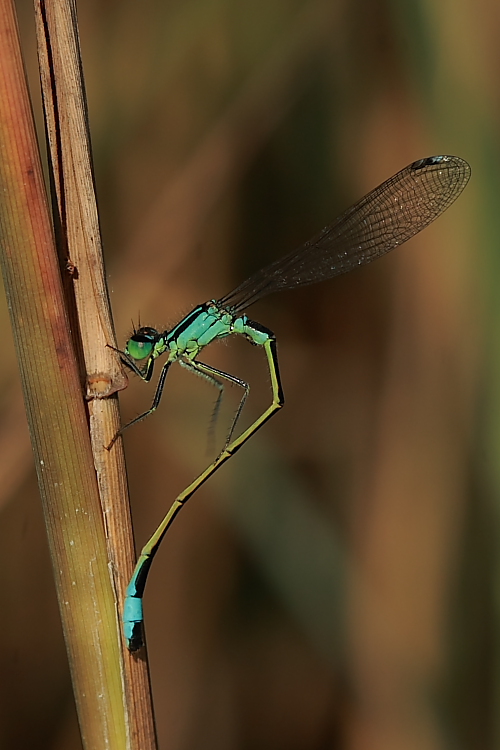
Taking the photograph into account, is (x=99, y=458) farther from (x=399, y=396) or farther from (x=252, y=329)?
(x=399, y=396)

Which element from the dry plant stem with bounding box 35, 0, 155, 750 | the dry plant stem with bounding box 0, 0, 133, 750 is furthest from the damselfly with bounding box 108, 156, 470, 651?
the dry plant stem with bounding box 0, 0, 133, 750

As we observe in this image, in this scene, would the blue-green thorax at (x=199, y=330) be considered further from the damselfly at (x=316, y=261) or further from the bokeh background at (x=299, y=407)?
the bokeh background at (x=299, y=407)

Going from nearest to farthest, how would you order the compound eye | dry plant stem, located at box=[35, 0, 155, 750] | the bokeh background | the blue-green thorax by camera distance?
1. dry plant stem, located at box=[35, 0, 155, 750]
2. the compound eye
3. the blue-green thorax
4. the bokeh background

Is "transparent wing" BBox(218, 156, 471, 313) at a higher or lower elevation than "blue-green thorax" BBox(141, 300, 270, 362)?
higher

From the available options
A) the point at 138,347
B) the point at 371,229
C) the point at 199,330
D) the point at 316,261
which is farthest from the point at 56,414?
the point at 371,229

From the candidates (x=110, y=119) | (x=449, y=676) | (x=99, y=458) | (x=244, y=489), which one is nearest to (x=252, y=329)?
(x=244, y=489)

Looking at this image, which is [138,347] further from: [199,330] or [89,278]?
[89,278]

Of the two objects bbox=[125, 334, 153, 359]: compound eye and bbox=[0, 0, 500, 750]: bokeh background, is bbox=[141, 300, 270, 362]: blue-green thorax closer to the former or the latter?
bbox=[125, 334, 153, 359]: compound eye
